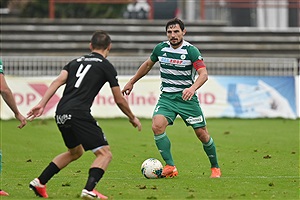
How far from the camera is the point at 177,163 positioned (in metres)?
13.7

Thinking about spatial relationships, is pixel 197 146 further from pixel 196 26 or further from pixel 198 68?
pixel 196 26

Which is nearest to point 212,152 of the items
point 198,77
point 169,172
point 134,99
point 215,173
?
point 215,173

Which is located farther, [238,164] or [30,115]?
[238,164]

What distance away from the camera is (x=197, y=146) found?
16797 mm

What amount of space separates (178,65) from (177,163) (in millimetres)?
2467

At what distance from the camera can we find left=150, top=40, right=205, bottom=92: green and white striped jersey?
11.7m

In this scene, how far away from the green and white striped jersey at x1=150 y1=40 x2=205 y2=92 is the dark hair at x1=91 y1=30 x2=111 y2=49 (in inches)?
103

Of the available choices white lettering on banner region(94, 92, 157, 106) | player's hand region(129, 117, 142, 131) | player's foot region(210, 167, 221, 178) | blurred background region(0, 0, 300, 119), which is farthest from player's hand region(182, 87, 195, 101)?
blurred background region(0, 0, 300, 119)

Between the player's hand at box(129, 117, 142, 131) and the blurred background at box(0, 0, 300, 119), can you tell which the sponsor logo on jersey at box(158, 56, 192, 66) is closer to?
the player's hand at box(129, 117, 142, 131)

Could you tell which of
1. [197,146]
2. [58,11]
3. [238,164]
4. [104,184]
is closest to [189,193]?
[104,184]

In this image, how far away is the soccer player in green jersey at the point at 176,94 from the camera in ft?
38.3

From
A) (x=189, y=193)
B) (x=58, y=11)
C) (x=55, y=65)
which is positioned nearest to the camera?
(x=189, y=193)

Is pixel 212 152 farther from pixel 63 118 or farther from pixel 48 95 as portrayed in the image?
pixel 48 95

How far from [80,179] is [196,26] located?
2149cm
